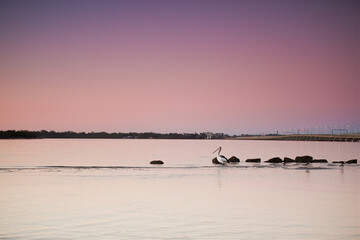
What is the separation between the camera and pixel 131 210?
17.2 meters

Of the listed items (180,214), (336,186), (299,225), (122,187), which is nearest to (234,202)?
(180,214)

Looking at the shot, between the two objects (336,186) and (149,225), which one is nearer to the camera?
(149,225)

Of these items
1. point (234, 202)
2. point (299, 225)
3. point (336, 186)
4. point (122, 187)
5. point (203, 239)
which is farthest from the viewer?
point (336, 186)

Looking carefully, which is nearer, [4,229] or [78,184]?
[4,229]

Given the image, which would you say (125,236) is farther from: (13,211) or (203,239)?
(13,211)

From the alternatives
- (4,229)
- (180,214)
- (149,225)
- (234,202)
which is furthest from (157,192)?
(4,229)

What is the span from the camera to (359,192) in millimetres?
24234

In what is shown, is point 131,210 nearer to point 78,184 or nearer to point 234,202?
point 234,202

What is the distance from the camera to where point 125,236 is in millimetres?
12625

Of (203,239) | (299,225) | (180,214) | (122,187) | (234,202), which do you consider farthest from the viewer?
(122,187)

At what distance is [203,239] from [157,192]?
10.7m

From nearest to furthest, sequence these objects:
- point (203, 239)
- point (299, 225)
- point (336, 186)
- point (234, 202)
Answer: point (203, 239) < point (299, 225) < point (234, 202) < point (336, 186)

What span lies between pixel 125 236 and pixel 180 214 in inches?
162

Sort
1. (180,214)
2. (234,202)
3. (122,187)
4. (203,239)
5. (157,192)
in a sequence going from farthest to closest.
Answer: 1. (122,187)
2. (157,192)
3. (234,202)
4. (180,214)
5. (203,239)
